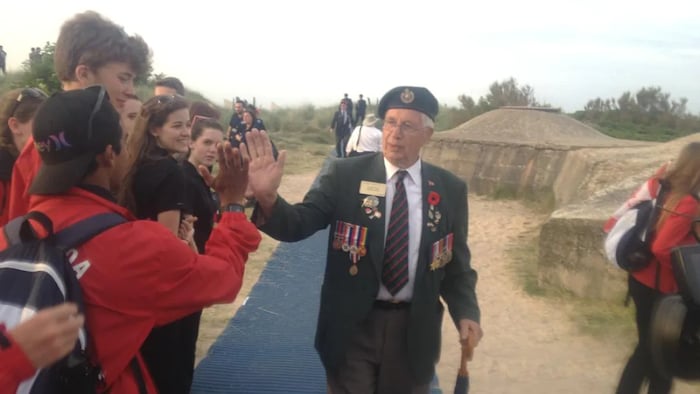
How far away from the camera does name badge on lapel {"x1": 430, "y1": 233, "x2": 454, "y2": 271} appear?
248cm

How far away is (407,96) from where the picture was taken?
2.66 meters

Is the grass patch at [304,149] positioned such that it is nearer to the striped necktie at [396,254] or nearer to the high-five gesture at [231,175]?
the striped necktie at [396,254]

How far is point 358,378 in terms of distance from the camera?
98.3 inches

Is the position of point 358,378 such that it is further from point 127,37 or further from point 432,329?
point 127,37

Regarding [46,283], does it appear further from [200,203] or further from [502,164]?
[502,164]

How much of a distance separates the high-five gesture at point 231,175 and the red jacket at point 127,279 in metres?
0.32

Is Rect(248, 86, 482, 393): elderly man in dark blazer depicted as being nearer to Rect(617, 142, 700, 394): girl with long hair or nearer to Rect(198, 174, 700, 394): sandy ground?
Rect(617, 142, 700, 394): girl with long hair

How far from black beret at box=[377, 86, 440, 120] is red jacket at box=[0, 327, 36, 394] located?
1.76 meters

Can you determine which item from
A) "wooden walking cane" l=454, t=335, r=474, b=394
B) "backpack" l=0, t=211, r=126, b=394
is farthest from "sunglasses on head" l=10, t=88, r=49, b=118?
"wooden walking cane" l=454, t=335, r=474, b=394

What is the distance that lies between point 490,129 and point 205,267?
13540 millimetres

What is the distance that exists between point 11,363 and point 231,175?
3.03ft

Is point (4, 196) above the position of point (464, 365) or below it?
above

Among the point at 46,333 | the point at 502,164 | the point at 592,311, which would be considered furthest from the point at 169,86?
the point at 502,164

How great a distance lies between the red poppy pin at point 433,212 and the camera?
8.25 ft
